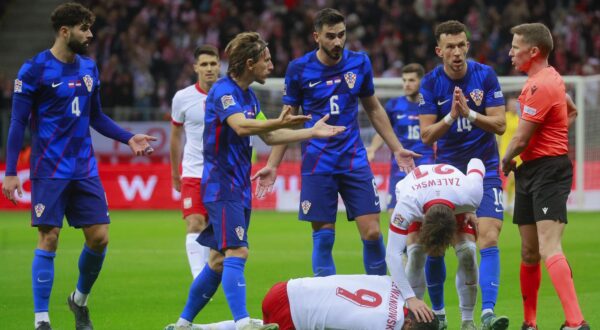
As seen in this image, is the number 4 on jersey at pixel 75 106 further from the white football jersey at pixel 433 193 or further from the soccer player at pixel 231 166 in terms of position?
the white football jersey at pixel 433 193

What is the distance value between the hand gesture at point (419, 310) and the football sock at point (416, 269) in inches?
24.8

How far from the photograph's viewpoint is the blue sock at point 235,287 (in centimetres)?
727

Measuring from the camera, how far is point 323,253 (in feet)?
29.4

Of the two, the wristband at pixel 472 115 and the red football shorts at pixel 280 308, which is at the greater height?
the wristband at pixel 472 115

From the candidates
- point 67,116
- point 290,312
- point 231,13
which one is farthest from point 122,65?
point 290,312

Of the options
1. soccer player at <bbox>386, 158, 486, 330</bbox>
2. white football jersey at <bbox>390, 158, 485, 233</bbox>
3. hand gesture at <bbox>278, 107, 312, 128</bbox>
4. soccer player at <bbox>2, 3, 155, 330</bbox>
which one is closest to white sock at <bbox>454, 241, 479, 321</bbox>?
soccer player at <bbox>386, 158, 486, 330</bbox>

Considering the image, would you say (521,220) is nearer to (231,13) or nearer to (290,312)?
(290,312)

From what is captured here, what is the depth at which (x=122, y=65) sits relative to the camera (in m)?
28.0

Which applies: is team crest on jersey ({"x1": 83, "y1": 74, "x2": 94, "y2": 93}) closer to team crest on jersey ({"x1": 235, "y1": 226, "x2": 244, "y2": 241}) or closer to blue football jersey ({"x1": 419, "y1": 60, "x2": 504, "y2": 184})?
team crest on jersey ({"x1": 235, "y1": 226, "x2": 244, "y2": 241})

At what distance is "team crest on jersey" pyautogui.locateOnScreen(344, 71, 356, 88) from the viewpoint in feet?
29.5

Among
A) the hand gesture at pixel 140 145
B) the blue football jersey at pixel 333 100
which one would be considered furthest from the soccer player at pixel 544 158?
the hand gesture at pixel 140 145

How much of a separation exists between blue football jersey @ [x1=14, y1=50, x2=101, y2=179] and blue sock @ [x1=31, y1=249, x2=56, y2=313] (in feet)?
2.13

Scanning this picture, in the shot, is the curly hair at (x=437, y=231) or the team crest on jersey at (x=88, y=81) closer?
the curly hair at (x=437, y=231)

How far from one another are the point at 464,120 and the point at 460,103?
71 cm
